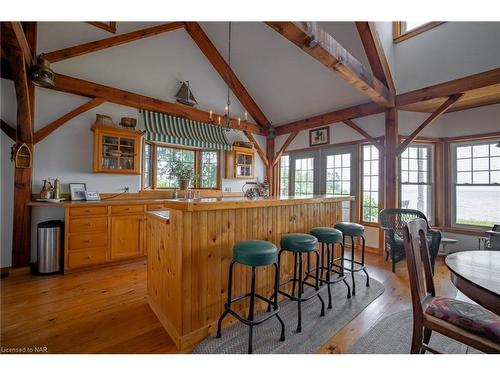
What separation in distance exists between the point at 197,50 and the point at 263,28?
1.58 metres

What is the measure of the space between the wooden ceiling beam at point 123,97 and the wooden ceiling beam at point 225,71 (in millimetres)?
1008

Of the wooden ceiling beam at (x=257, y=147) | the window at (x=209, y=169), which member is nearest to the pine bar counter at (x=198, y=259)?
the window at (x=209, y=169)

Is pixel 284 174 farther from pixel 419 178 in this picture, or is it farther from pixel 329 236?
pixel 329 236

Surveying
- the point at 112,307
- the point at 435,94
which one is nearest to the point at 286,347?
the point at 112,307

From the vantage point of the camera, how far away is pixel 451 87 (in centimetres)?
329

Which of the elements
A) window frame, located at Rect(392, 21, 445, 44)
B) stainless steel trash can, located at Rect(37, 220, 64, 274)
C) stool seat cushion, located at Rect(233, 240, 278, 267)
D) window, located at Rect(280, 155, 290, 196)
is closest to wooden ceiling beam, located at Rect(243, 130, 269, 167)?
window, located at Rect(280, 155, 290, 196)

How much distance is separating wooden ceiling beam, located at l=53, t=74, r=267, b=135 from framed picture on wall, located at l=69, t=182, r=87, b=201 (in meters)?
1.45

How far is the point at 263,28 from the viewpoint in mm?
4258

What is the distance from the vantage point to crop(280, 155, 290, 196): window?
619 centimetres

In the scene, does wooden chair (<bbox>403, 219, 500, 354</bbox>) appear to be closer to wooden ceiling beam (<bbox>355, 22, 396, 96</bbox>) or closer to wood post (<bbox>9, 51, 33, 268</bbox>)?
wooden ceiling beam (<bbox>355, 22, 396, 96</bbox>)

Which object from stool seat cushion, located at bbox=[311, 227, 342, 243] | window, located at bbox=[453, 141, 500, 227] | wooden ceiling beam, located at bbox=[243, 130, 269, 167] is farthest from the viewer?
wooden ceiling beam, located at bbox=[243, 130, 269, 167]

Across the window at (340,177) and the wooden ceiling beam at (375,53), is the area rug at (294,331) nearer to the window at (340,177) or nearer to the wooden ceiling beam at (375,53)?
the window at (340,177)

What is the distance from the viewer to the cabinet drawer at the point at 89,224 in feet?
10.4

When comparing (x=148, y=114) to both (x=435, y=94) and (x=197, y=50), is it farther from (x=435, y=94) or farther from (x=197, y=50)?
(x=435, y=94)
